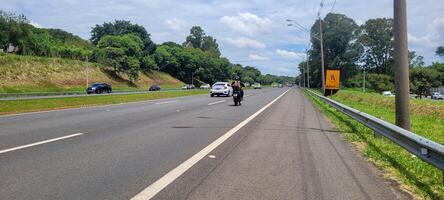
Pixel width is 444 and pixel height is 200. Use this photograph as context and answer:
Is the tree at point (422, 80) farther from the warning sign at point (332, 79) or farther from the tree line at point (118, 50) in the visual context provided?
the warning sign at point (332, 79)

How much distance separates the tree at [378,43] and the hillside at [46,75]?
63696mm

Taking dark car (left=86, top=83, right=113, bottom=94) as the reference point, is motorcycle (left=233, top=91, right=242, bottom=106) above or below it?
below

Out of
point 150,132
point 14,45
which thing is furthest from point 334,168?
point 14,45

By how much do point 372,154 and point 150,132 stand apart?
6261mm

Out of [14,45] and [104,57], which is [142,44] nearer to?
[104,57]

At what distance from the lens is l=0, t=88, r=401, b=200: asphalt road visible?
651cm

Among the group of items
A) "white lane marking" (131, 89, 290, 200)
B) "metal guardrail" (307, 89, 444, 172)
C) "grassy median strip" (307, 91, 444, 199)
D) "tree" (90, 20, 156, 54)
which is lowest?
"grassy median strip" (307, 91, 444, 199)

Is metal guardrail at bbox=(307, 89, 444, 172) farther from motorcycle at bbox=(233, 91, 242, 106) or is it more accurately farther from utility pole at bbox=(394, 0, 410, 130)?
motorcycle at bbox=(233, 91, 242, 106)

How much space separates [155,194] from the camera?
20.6 ft

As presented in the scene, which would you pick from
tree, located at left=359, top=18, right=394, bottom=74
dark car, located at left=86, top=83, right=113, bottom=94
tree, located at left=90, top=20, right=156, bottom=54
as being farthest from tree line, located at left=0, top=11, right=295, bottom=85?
tree, located at left=359, top=18, right=394, bottom=74

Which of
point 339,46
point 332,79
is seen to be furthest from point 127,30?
point 332,79

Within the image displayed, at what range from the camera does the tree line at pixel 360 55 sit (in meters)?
108

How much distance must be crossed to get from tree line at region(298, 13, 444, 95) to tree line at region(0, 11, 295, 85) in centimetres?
2281

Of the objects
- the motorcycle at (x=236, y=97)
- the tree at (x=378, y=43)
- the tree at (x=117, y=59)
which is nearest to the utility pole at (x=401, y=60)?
the motorcycle at (x=236, y=97)
